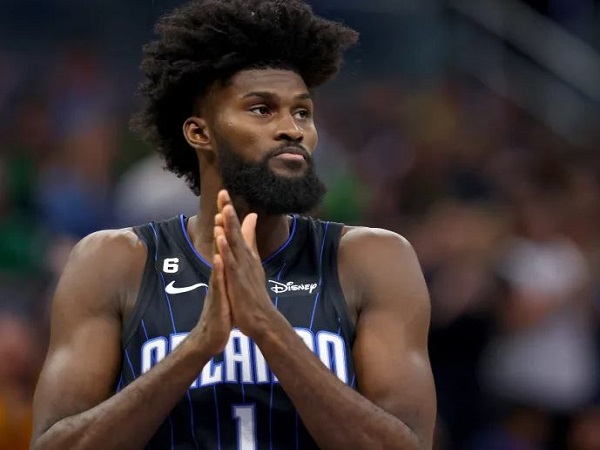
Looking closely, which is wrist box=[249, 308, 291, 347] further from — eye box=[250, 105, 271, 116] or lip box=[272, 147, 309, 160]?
eye box=[250, 105, 271, 116]

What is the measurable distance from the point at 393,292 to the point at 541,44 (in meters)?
5.76

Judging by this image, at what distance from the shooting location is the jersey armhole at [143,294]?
A: 3.77m

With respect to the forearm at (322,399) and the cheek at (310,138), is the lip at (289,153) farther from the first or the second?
the forearm at (322,399)

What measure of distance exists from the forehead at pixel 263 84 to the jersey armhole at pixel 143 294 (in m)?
0.53

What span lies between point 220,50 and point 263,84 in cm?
21

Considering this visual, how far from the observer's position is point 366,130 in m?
8.68

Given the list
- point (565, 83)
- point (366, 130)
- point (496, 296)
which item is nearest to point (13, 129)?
point (366, 130)

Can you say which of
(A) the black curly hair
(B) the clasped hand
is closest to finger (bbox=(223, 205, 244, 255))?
(B) the clasped hand

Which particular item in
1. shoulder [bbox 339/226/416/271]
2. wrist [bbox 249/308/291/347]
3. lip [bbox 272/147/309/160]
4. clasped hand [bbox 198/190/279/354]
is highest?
lip [bbox 272/147/309/160]

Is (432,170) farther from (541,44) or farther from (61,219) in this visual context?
(61,219)

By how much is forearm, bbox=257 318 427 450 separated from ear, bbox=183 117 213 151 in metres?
0.87

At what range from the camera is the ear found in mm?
4070

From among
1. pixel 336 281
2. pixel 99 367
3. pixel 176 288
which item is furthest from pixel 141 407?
pixel 336 281

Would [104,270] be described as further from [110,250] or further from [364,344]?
[364,344]
